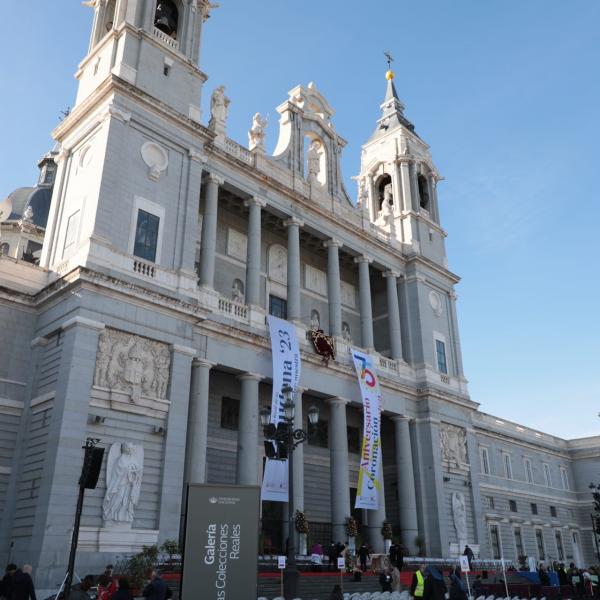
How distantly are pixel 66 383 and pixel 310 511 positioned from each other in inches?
596

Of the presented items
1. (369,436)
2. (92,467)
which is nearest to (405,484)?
(369,436)

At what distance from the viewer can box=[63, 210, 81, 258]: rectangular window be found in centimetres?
2312

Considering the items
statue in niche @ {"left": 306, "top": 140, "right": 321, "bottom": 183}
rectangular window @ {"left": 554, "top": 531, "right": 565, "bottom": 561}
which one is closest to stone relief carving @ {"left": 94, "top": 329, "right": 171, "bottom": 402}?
statue in niche @ {"left": 306, "top": 140, "right": 321, "bottom": 183}

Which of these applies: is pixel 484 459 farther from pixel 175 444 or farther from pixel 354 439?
pixel 175 444

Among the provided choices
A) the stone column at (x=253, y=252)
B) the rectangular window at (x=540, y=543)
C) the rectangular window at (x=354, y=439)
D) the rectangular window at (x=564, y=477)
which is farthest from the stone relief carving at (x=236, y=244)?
the rectangular window at (x=564, y=477)

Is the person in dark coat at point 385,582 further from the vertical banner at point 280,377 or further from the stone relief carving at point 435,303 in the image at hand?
A: the stone relief carving at point 435,303

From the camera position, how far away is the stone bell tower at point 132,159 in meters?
22.8

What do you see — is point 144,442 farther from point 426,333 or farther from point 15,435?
point 426,333

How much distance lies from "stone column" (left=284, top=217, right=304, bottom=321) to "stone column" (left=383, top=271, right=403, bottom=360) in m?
7.42

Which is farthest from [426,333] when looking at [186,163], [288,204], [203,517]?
[203,517]

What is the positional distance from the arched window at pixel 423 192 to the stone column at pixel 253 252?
16.0m

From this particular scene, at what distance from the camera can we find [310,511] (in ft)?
99.5

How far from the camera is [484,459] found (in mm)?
44969

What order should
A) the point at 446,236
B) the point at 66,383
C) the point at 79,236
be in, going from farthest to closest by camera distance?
1. the point at 446,236
2. the point at 79,236
3. the point at 66,383
